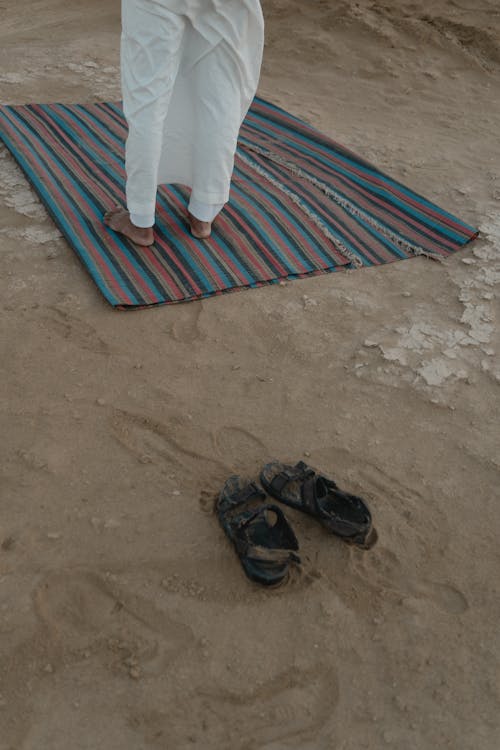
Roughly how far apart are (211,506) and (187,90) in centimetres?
165

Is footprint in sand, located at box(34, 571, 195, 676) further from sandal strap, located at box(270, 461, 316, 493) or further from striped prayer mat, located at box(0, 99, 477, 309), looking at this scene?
striped prayer mat, located at box(0, 99, 477, 309)

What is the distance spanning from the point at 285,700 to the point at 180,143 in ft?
6.90

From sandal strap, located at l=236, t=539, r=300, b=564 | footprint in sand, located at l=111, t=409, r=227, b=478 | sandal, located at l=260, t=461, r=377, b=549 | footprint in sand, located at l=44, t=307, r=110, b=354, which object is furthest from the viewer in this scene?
footprint in sand, located at l=44, t=307, r=110, b=354

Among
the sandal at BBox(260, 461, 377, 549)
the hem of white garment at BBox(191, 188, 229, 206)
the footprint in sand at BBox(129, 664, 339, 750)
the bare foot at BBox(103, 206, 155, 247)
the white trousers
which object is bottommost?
the bare foot at BBox(103, 206, 155, 247)

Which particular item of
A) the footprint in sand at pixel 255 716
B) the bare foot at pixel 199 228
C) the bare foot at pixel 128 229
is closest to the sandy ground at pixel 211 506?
the footprint in sand at pixel 255 716

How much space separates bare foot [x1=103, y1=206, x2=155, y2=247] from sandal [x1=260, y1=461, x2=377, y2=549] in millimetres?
1263

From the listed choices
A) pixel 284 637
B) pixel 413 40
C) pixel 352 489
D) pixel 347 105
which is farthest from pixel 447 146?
pixel 284 637

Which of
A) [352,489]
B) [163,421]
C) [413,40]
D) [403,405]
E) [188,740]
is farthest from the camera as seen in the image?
[413,40]

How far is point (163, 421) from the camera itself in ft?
6.79

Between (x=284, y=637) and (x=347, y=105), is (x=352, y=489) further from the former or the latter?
(x=347, y=105)

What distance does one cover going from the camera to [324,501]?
71.9 inches

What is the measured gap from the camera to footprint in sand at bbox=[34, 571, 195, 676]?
1.48m

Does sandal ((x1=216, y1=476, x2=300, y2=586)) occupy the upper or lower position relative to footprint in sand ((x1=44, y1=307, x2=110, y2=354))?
upper

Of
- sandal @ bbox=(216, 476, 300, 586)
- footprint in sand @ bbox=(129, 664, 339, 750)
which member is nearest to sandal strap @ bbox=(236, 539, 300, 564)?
sandal @ bbox=(216, 476, 300, 586)
